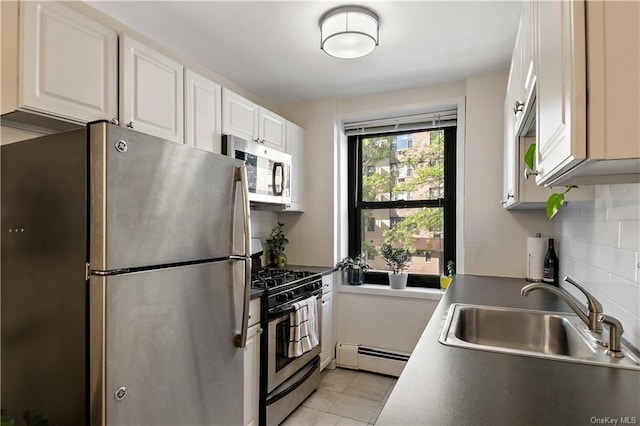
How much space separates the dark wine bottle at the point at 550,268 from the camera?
2332mm

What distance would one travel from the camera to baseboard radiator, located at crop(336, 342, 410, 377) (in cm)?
299

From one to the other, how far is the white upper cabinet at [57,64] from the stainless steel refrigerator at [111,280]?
21cm

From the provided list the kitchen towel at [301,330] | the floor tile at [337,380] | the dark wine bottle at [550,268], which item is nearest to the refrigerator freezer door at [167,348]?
the kitchen towel at [301,330]

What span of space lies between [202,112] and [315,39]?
32.8 inches

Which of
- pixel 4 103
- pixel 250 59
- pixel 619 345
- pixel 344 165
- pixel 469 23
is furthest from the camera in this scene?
pixel 344 165

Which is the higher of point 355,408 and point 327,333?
point 327,333

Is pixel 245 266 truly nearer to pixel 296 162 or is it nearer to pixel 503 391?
pixel 503 391

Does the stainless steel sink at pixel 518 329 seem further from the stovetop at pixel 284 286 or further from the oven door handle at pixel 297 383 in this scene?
the oven door handle at pixel 297 383

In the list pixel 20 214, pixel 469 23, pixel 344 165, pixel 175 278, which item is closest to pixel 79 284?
pixel 175 278

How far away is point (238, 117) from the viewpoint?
250cm

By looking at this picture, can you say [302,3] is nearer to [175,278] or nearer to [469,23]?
[469,23]

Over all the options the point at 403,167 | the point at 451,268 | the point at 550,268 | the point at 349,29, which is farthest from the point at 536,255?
the point at 349,29

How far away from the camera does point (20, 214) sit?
1.40 meters

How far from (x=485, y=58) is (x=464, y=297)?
1688 mm
